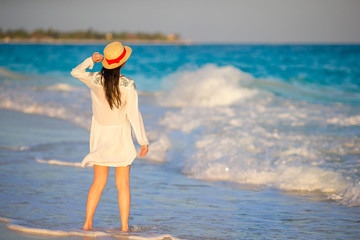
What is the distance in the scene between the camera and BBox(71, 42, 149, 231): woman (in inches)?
157

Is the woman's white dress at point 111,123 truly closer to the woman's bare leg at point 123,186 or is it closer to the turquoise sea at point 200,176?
the woman's bare leg at point 123,186

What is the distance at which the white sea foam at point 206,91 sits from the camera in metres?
16.3

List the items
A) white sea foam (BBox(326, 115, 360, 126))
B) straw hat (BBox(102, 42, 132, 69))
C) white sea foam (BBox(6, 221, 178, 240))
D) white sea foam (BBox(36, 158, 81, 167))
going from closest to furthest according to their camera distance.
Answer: straw hat (BBox(102, 42, 132, 69)), white sea foam (BBox(6, 221, 178, 240)), white sea foam (BBox(36, 158, 81, 167)), white sea foam (BBox(326, 115, 360, 126))

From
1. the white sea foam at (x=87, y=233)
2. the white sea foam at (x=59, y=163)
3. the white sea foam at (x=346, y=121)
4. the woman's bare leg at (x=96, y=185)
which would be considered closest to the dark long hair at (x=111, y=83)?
the woman's bare leg at (x=96, y=185)

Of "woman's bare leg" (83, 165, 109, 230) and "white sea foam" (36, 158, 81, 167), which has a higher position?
"white sea foam" (36, 158, 81, 167)

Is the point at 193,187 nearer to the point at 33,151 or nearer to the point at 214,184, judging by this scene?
the point at 214,184

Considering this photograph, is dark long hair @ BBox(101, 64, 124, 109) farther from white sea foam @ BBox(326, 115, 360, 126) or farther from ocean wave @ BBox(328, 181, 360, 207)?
white sea foam @ BBox(326, 115, 360, 126)

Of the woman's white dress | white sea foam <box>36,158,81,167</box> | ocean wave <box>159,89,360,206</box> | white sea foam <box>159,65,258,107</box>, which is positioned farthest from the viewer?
white sea foam <box>159,65,258,107</box>

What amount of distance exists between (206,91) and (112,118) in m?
13.3

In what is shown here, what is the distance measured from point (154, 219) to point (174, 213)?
279mm

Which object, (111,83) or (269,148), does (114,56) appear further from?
(269,148)

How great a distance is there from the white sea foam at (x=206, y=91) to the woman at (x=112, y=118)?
11.5 metres

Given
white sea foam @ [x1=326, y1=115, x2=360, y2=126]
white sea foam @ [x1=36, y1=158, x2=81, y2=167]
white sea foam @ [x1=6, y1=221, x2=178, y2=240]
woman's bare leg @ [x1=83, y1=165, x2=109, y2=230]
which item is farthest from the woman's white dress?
white sea foam @ [x1=326, y1=115, x2=360, y2=126]

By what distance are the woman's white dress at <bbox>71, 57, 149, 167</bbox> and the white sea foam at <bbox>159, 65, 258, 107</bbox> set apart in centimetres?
1152
